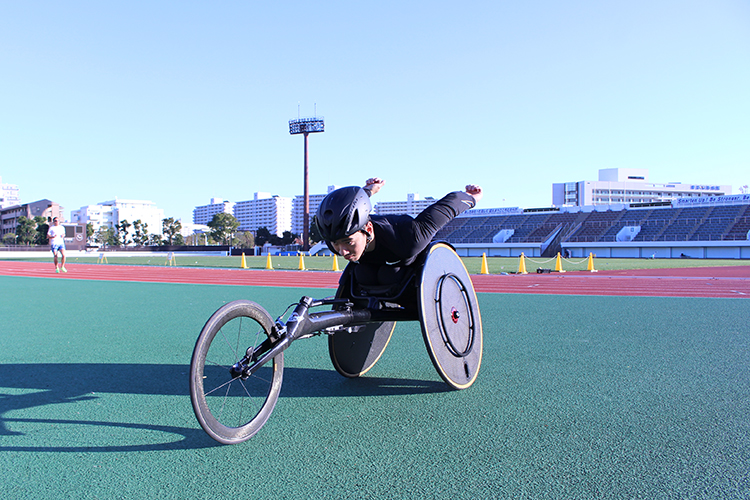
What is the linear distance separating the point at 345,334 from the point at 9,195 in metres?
208

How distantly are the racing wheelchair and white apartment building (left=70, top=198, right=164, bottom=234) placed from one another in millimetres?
191962

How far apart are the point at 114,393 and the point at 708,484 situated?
11.9 feet

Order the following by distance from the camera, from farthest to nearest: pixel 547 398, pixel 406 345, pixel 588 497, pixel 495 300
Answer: pixel 495 300, pixel 406 345, pixel 547 398, pixel 588 497

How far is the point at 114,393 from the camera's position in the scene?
11.5 feet

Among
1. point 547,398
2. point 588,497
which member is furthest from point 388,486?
point 547,398

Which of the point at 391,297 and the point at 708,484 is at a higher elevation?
the point at 391,297

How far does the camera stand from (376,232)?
324cm

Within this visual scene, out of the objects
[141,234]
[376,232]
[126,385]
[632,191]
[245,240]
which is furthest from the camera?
[632,191]

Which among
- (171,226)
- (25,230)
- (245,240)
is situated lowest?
(245,240)

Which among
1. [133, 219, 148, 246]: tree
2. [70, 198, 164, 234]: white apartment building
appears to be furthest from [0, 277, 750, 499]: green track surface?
[70, 198, 164, 234]: white apartment building

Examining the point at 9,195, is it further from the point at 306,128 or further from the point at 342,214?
the point at 342,214

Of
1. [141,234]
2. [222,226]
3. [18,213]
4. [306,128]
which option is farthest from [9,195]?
[306,128]

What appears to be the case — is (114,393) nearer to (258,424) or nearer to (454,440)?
(258,424)

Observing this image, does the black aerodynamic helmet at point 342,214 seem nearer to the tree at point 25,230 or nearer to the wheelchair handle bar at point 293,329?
the wheelchair handle bar at point 293,329
